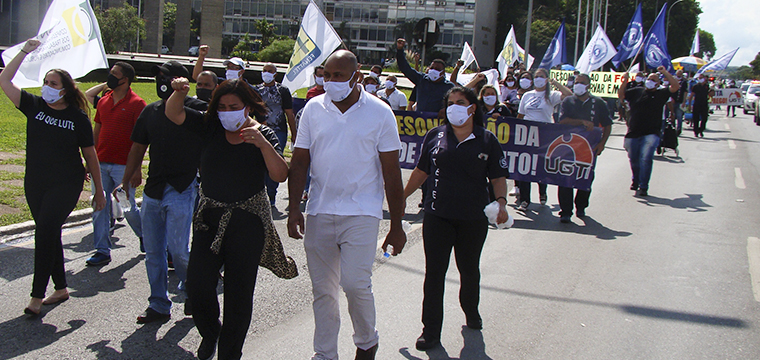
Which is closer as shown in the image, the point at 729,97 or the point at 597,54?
the point at 597,54

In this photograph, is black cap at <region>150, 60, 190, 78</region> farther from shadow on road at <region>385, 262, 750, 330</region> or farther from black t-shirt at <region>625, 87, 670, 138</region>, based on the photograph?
black t-shirt at <region>625, 87, 670, 138</region>

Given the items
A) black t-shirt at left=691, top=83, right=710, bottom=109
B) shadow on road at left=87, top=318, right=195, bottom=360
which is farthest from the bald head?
black t-shirt at left=691, top=83, right=710, bottom=109

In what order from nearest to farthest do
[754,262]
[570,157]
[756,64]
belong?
[754,262] → [570,157] → [756,64]

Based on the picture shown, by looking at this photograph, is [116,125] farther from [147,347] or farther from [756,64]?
[756,64]

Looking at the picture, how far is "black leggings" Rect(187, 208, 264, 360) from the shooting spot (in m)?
3.87

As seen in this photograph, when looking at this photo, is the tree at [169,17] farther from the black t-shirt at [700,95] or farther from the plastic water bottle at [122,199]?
the plastic water bottle at [122,199]

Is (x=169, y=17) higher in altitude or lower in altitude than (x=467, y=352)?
higher

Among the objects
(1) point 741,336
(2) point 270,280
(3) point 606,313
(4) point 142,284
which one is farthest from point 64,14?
(1) point 741,336

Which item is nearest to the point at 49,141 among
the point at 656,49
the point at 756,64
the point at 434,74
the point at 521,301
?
the point at 521,301

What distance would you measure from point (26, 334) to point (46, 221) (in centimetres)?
83

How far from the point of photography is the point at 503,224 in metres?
4.64

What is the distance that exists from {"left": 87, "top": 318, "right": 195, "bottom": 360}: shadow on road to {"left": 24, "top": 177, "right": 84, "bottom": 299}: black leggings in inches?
32.1

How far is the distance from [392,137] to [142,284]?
2.97 m

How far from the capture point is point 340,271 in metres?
3.92
